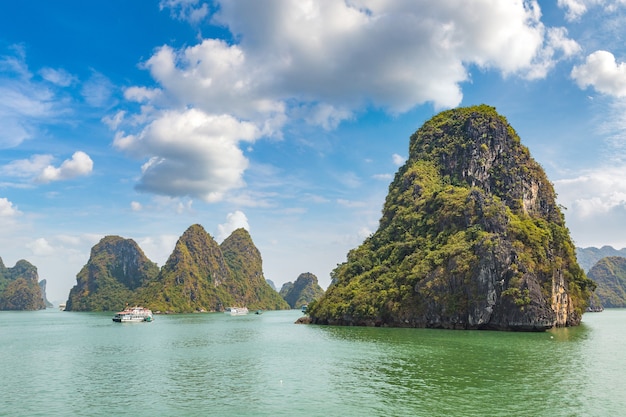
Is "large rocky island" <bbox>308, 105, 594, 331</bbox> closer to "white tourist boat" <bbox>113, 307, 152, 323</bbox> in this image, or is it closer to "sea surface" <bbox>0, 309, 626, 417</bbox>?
"sea surface" <bbox>0, 309, 626, 417</bbox>

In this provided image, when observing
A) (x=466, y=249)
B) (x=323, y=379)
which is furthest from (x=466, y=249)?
(x=323, y=379)

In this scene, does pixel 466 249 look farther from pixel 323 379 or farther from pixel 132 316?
pixel 132 316

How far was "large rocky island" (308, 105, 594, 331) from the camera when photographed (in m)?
89.8

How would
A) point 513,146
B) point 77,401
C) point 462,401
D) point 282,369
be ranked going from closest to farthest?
point 462,401 → point 77,401 → point 282,369 → point 513,146

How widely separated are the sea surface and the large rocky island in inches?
883

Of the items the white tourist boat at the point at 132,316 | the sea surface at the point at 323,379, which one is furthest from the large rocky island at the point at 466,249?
the white tourist boat at the point at 132,316

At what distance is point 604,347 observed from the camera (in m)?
60.9

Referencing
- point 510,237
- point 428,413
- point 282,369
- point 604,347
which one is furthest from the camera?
point 510,237

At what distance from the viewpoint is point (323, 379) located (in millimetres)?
40406

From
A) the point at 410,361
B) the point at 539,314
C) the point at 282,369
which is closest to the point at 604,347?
the point at 539,314

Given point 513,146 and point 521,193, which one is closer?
point 521,193

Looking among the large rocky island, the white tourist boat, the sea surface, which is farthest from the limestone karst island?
the white tourist boat

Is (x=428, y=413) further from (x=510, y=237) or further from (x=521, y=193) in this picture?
(x=521, y=193)

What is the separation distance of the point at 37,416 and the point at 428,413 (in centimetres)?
2450
